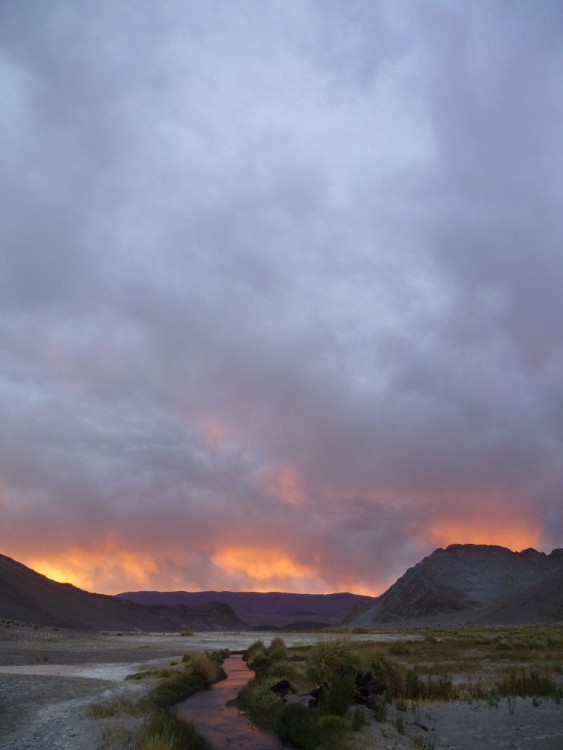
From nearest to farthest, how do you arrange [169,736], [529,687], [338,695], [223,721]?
[169,736] < [338,695] < [223,721] < [529,687]

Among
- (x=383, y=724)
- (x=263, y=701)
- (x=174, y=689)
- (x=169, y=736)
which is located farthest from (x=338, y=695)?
(x=174, y=689)

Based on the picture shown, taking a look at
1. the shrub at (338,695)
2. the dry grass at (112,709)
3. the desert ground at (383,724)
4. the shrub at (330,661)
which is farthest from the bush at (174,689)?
the shrub at (338,695)

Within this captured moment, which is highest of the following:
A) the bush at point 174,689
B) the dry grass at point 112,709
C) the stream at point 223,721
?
the bush at point 174,689

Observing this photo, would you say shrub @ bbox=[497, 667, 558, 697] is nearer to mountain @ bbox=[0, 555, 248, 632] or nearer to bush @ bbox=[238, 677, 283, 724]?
bush @ bbox=[238, 677, 283, 724]

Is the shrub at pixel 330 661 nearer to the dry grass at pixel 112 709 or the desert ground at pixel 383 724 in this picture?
the desert ground at pixel 383 724

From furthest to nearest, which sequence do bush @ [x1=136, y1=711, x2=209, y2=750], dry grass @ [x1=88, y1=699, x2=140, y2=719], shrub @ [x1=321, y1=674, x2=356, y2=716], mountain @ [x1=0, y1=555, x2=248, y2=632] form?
mountain @ [x1=0, y1=555, x2=248, y2=632] < dry grass @ [x1=88, y1=699, x2=140, y2=719] < shrub @ [x1=321, y1=674, x2=356, y2=716] < bush @ [x1=136, y1=711, x2=209, y2=750]

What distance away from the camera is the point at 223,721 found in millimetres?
21688

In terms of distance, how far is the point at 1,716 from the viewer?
1970cm

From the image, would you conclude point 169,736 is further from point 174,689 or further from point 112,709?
point 174,689

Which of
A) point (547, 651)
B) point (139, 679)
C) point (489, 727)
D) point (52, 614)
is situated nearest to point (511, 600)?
point (52, 614)

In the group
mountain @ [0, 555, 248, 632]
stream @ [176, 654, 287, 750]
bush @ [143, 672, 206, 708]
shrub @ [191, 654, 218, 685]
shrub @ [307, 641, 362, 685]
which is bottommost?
stream @ [176, 654, 287, 750]

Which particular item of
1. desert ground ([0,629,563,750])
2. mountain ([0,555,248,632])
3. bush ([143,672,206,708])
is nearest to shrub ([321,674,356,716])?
desert ground ([0,629,563,750])

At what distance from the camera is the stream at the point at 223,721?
59.2 feet

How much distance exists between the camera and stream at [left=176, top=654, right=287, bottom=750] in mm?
18031
